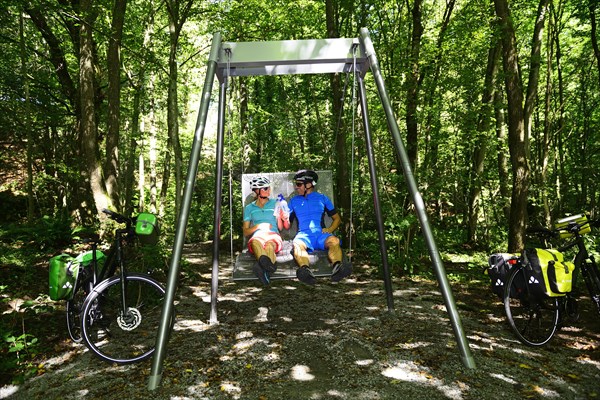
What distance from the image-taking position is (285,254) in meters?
4.12

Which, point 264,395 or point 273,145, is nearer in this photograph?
point 264,395

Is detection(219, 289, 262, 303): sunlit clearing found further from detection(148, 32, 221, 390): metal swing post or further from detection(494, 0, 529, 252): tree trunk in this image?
detection(494, 0, 529, 252): tree trunk

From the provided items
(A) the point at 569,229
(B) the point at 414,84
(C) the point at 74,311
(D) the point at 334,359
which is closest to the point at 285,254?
(D) the point at 334,359

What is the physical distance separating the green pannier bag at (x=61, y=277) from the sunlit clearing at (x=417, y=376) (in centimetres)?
269

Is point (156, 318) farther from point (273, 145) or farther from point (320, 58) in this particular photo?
point (273, 145)

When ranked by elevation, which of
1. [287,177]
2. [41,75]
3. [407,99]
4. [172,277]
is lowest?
[172,277]

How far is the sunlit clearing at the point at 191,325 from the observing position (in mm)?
3980

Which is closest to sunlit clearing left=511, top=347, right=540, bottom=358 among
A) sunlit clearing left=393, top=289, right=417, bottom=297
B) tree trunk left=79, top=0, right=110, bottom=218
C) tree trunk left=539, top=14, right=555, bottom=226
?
sunlit clearing left=393, top=289, right=417, bottom=297

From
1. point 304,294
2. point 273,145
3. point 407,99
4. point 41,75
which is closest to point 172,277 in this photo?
point 304,294

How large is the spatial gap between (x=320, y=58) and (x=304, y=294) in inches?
132

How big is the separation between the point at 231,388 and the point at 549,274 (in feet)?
9.16

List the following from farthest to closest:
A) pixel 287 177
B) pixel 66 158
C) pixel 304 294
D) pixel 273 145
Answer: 1. pixel 273 145
2. pixel 66 158
3. pixel 304 294
4. pixel 287 177

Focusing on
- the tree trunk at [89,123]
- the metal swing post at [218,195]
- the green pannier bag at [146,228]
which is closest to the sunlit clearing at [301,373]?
the metal swing post at [218,195]

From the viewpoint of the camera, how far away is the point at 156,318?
431cm
